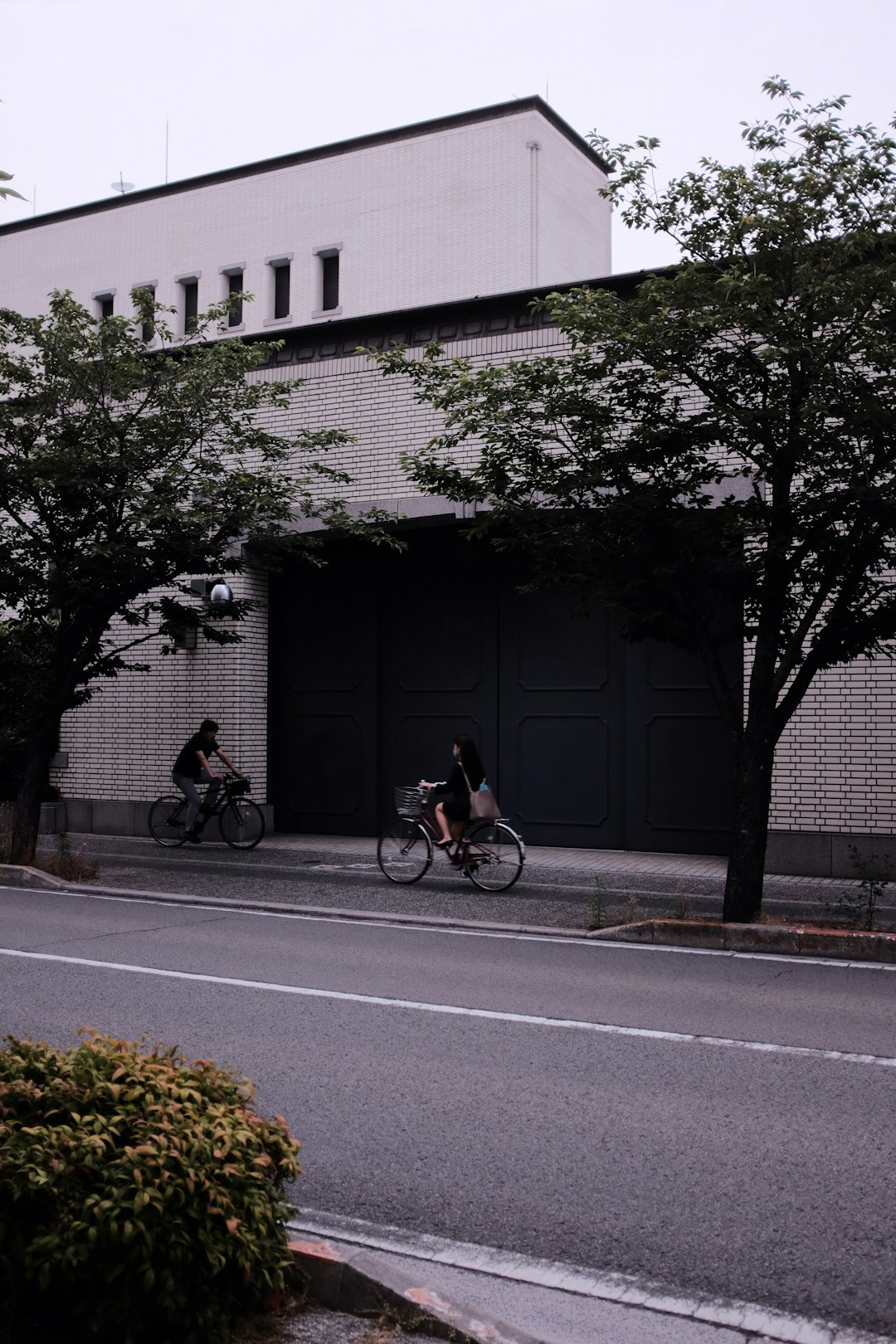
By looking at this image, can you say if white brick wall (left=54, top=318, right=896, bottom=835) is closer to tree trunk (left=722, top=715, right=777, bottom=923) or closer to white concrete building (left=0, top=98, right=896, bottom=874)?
white concrete building (left=0, top=98, right=896, bottom=874)

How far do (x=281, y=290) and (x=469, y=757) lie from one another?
20.9 meters

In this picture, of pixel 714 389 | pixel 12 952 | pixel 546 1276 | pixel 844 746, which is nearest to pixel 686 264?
pixel 714 389

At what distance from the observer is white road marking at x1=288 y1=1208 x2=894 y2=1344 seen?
155 inches

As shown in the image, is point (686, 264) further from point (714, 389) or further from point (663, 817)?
point (663, 817)

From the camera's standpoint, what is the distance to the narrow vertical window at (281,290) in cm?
3167

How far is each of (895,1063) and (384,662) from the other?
13.1 m

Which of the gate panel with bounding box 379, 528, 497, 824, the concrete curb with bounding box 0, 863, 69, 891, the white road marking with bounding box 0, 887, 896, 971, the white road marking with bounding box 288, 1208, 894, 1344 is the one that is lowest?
the white road marking with bounding box 288, 1208, 894, 1344

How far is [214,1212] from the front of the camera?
3354 mm

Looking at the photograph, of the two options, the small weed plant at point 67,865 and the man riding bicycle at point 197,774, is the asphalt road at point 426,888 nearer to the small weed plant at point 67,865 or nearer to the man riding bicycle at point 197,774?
the small weed plant at point 67,865

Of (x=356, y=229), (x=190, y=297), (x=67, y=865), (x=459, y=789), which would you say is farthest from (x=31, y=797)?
(x=190, y=297)

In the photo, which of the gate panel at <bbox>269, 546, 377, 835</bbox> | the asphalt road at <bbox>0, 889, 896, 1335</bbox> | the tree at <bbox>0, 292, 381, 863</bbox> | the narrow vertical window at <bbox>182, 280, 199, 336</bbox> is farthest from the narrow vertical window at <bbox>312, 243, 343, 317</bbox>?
the asphalt road at <bbox>0, 889, 896, 1335</bbox>

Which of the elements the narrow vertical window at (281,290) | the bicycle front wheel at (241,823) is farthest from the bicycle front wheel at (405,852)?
the narrow vertical window at (281,290)

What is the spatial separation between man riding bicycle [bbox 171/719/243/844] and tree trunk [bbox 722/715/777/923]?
318 inches

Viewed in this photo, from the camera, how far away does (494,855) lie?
13922 millimetres
